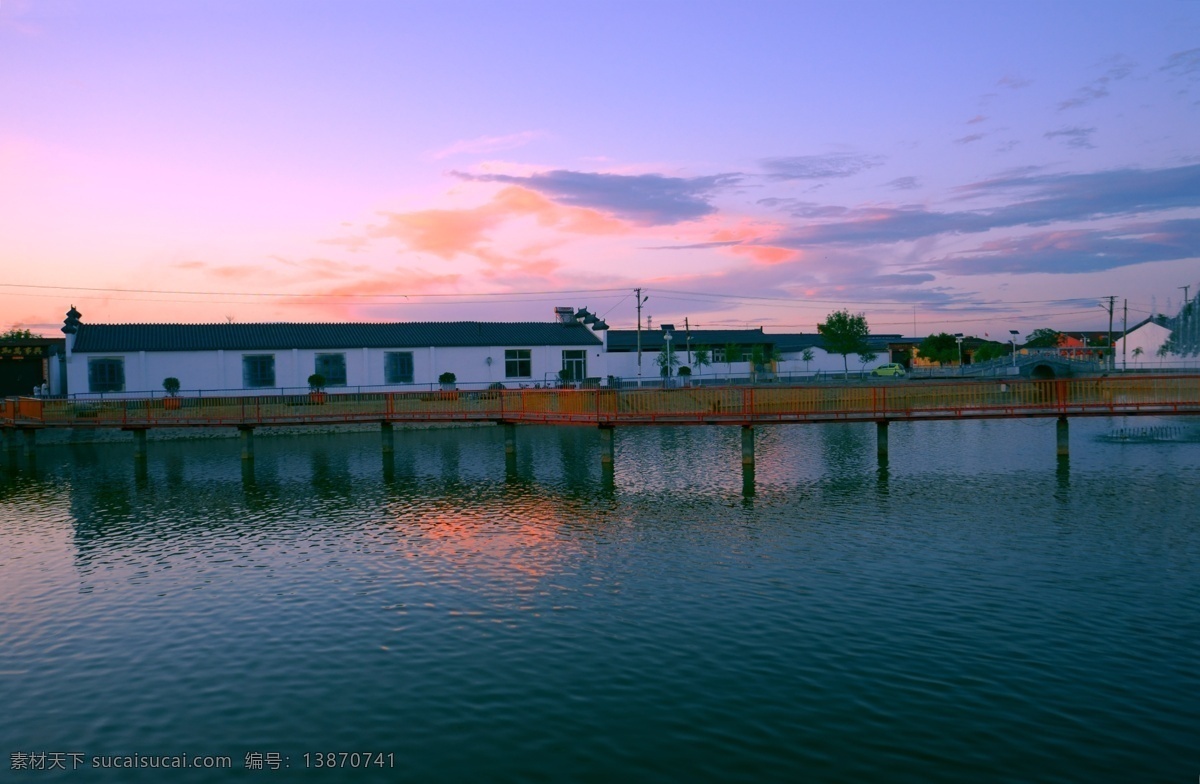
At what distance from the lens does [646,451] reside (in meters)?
50.3

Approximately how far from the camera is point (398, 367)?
241ft

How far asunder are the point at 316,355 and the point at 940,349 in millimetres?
116450

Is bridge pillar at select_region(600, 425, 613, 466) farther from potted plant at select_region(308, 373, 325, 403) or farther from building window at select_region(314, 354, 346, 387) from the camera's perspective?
building window at select_region(314, 354, 346, 387)

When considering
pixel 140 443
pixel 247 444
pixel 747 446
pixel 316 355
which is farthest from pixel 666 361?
pixel 140 443

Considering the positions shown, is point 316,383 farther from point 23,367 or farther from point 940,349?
point 940,349

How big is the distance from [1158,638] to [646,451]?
115 feet

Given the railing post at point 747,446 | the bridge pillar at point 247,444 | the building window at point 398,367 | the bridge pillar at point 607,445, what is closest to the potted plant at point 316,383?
the building window at point 398,367

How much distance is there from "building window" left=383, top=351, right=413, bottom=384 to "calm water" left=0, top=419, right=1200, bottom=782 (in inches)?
1483

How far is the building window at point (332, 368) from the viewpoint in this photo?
70.4 meters

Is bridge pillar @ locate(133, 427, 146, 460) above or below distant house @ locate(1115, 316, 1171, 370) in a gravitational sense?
below

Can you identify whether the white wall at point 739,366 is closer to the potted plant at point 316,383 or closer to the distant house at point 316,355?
the distant house at point 316,355

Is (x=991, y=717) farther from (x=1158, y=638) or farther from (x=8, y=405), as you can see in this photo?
(x=8, y=405)

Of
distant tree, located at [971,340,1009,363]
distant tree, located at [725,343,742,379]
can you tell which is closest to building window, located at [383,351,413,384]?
distant tree, located at [725,343,742,379]

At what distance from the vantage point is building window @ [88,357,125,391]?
6400cm
